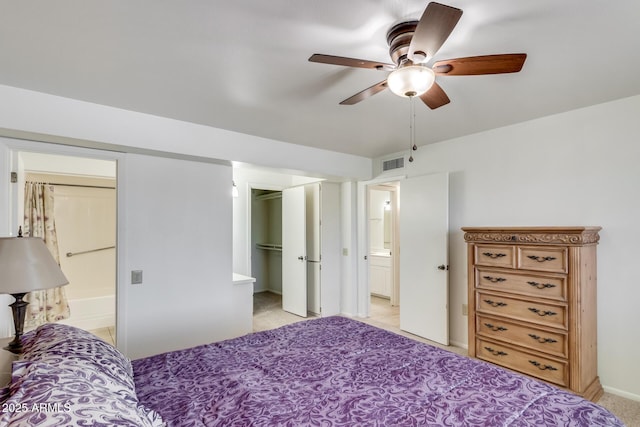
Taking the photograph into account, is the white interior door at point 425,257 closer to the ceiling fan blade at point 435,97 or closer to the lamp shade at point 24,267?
the ceiling fan blade at point 435,97

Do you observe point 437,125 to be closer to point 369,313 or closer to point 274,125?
point 274,125

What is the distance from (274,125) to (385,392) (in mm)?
2504

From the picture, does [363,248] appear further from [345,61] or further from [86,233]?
[86,233]

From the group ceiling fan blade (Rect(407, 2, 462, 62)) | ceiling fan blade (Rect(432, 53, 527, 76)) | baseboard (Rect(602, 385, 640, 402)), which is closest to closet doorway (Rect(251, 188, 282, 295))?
baseboard (Rect(602, 385, 640, 402))

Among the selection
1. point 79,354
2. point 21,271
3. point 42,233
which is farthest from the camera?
point 42,233

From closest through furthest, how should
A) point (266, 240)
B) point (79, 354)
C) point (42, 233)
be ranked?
point (79, 354) < point (42, 233) < point (266, 240)

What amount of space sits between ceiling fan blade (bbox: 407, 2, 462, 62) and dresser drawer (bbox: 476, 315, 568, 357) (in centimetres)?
237

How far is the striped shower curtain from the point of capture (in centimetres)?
413

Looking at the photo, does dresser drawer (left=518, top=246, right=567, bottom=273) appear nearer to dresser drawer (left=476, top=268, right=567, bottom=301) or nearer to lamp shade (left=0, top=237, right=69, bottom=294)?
dresser drawer (left=476, top=268, right=567, bottom=301)

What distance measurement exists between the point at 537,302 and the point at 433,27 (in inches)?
92.7

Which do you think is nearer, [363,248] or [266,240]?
[363,248]

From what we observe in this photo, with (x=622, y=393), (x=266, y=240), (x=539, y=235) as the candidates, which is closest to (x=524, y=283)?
(x=539, y=235)

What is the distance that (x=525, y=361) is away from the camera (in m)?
2.73

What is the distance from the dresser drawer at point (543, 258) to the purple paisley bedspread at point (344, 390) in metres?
1.35
